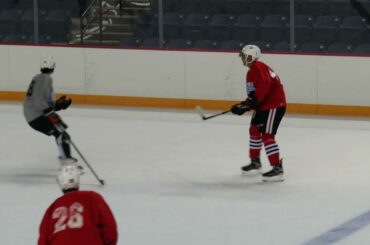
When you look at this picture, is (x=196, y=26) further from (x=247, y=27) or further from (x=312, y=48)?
(x=312, y=48)

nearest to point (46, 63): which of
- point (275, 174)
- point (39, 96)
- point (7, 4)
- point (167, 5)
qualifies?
point (39, 96)

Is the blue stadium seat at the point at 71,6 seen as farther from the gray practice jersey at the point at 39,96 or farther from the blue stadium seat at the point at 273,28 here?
the gray practice jersey at the point at 39,96

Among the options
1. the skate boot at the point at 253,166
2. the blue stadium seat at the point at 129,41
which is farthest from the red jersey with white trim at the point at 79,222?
the blue stadium seat at the point at 129,41

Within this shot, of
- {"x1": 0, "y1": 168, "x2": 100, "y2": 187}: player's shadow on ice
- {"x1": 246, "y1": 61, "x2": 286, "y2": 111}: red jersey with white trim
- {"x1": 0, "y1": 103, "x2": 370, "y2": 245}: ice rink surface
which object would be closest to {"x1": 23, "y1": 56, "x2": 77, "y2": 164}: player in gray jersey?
{"x1": 0, "y1": 168, "x2": 100, "y2": 187}: player's shadow on ice

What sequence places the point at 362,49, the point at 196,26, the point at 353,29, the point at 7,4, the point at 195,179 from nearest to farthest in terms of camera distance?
the point at 195,179
the point at 362,49
the point at 353,29
the point at 196,26
the point at 7,4

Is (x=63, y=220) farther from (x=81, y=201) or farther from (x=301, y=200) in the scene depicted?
(x=301, y=200)

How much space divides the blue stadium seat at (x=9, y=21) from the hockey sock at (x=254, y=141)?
6.02m

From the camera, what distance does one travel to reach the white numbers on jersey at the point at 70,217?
5.09 metres

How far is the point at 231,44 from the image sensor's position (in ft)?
45.5

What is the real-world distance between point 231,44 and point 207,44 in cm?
30

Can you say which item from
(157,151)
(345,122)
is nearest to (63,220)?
(157,151)

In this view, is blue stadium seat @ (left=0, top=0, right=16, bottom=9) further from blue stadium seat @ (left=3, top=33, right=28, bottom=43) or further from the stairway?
the stairway

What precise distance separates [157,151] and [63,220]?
5.85m

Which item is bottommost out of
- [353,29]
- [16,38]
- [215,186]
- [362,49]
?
[215,186]
